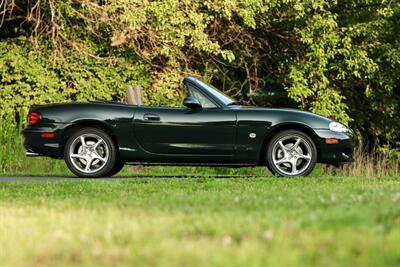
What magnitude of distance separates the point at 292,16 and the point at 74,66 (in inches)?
219

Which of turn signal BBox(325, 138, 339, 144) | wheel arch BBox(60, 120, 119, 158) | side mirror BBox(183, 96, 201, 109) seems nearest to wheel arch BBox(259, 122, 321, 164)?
turn signal BBox(325, 138, 339, 144)

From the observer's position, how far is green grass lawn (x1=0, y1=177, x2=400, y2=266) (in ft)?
16.6

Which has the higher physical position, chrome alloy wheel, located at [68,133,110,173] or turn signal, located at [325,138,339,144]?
turn signal, located at [325,138,339,144]

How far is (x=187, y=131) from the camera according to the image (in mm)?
12859

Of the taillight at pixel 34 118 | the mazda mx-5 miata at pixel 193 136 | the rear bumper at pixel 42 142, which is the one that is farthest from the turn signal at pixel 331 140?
the taillight at pixel 34 118

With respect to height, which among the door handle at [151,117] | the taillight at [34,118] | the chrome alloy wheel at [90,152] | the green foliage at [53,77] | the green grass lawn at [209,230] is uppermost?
the green foliage at [53,77]

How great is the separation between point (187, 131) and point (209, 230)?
281 inches

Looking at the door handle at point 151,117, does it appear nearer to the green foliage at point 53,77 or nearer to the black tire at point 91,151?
the black tire at point 91,151

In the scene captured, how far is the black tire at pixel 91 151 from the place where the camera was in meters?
12.9

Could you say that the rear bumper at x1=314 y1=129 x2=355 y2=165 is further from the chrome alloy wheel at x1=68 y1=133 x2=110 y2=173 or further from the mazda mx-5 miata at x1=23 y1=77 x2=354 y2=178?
the chrome alloy wheel at x1=68 y1=133 x2=110 y2=173

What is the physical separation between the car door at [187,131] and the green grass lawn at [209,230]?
4.27 metres

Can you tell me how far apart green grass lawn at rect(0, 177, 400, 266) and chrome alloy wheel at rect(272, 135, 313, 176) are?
4159 mm

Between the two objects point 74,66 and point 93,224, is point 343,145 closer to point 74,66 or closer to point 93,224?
point 93,224

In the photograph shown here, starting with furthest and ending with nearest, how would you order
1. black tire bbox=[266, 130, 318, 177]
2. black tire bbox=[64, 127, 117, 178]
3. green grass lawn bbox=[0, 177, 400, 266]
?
black tire bbox=[64, 127, 117, 178] → black tire bbox=[266, 130, 318, 177] → green grass lawn bbox=[0, 177, 400, 266]
